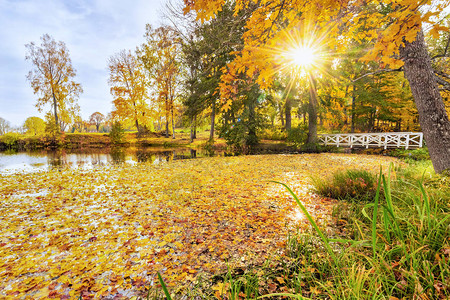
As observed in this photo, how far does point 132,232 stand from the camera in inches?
119

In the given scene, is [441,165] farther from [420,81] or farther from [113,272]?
[113,272]

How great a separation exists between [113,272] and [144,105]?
79.7 feet

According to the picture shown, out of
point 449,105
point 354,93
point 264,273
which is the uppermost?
point 354,93

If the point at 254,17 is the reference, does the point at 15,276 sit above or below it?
below

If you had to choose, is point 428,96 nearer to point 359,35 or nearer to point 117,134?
point 359,35

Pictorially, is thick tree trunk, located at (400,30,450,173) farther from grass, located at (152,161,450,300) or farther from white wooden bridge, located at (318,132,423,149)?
white wooden bridge, located at (318,132,423,149)

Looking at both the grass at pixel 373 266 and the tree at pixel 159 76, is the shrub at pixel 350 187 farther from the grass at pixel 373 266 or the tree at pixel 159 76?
the tree at pixel 159 76

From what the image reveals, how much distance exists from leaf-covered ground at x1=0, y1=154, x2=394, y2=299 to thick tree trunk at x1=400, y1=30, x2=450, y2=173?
212cm

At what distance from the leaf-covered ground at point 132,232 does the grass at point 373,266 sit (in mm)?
321

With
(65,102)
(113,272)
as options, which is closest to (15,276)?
(113,272)

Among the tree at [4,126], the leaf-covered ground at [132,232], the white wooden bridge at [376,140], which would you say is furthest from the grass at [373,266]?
the tree at [4,126]

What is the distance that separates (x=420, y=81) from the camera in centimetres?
317

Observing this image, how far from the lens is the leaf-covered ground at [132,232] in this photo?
6.86ft

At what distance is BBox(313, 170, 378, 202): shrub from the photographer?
394 centimetres
